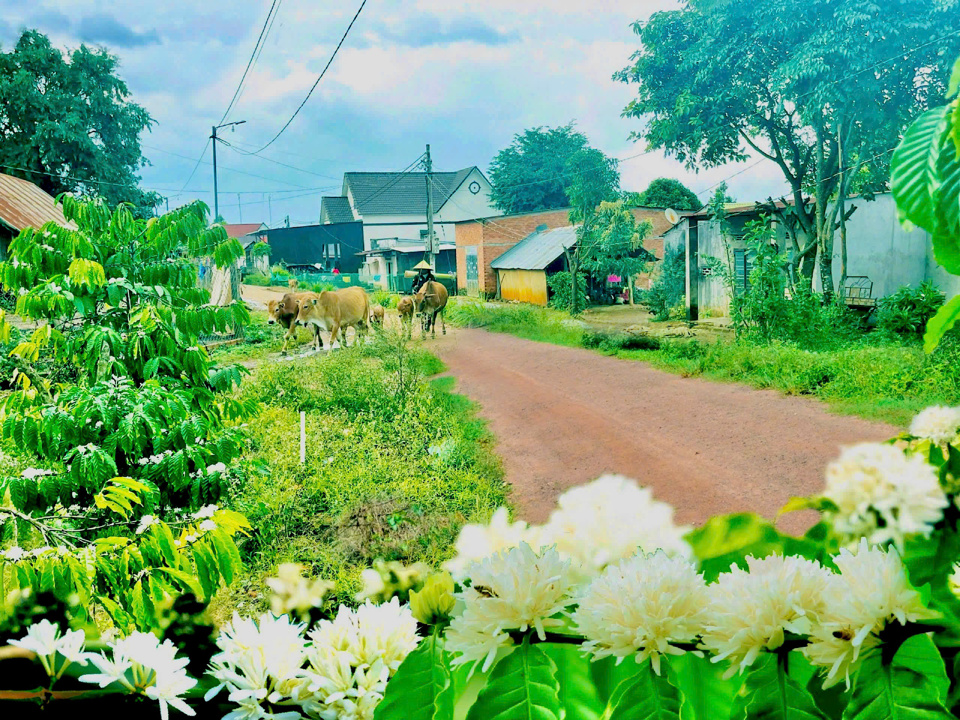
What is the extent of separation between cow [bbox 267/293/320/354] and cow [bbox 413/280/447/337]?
0.29 meters

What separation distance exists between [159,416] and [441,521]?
64 centimetres

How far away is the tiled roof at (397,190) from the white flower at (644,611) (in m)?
1.29

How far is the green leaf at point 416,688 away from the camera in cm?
46

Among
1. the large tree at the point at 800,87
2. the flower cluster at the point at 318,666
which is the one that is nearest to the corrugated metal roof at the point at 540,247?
the large tree at the point at 800,87

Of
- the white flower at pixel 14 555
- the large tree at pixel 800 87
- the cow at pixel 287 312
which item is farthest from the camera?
A: the cow at pixel 287 312

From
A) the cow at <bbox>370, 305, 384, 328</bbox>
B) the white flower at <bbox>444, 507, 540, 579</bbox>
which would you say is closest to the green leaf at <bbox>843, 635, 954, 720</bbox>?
the white flower at <bbox>444, 507, 540, 579</bbox>

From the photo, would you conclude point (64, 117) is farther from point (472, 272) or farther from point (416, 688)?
point (416, 688)

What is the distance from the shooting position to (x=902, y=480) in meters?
0.62

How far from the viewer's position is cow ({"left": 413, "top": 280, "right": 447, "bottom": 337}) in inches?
62.3

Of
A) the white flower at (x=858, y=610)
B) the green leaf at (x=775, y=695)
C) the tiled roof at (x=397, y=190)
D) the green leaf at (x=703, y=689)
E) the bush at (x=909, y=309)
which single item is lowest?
the green leaf at (x=703, y=689)

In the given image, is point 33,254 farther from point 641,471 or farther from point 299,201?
point 641,471

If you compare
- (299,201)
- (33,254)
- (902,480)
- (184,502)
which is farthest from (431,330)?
(902,480)

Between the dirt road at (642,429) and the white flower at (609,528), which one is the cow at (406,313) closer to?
the dirt road at (642,429)

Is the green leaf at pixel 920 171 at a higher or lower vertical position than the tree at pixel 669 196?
lower
